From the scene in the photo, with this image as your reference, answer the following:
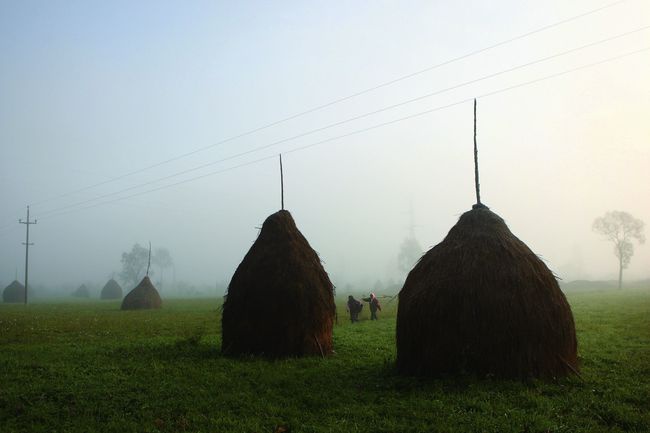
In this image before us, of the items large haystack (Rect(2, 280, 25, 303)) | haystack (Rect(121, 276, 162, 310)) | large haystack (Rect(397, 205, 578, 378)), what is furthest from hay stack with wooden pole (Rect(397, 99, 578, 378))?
large haystack (Rect(2, 280, 25, 303))

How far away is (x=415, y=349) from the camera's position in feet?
34.9

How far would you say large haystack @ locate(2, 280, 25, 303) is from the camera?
70.9m

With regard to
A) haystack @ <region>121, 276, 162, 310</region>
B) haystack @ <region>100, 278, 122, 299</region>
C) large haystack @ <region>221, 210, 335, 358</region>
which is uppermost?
large haystack @ <region>221, 210, 335, 358</region>

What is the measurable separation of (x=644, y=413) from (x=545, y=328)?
2.35 m

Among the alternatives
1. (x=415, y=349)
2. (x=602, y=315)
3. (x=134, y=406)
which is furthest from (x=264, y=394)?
(x=602, y=315)

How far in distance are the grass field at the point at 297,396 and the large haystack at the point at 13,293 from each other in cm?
6811

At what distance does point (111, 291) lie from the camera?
83.6 m

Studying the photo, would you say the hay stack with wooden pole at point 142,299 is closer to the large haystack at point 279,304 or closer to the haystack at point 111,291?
the large haystack at point 279,304

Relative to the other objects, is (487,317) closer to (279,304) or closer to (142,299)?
(279,304)

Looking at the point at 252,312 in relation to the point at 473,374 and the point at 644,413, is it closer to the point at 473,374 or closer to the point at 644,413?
the point at 473,374

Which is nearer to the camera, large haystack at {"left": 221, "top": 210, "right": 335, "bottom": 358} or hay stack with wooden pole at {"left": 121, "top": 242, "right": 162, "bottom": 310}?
large haystack at {"left": 221, "top": 210, "right": 335, "bottom": 358}

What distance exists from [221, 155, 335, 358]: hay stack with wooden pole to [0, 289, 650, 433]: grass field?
0.74 m

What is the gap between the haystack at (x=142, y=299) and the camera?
4345 cm

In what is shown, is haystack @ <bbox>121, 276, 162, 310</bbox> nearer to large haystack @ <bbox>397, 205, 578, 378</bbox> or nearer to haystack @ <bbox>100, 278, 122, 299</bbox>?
large haystack @ <bbox>397, 205, 578, 378</bbox>
